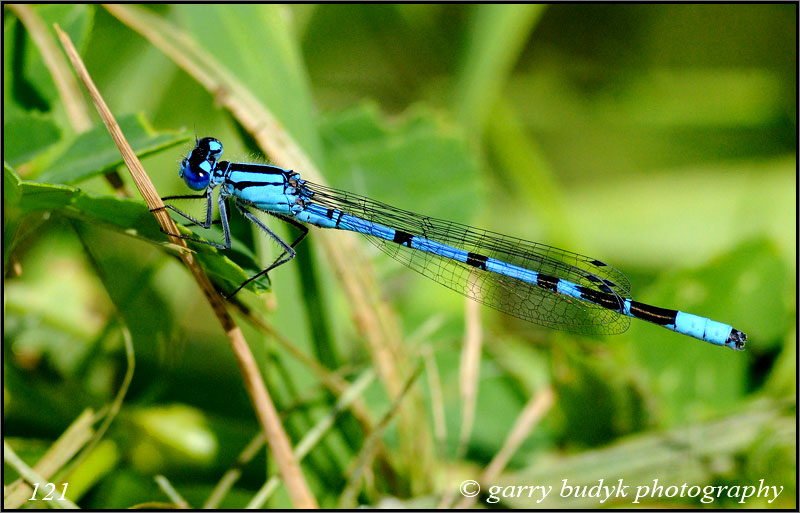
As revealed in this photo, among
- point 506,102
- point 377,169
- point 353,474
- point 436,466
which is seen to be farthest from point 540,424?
point 506,102

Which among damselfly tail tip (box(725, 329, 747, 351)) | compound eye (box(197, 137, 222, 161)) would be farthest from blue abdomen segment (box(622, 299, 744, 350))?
compound eye (box(197, 137, 222, 161))

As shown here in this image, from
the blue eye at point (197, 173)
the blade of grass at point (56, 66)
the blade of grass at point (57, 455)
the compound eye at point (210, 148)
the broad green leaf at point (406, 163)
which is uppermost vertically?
the broad green leaf at point (406, 163)

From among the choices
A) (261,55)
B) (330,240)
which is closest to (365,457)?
(330,240)

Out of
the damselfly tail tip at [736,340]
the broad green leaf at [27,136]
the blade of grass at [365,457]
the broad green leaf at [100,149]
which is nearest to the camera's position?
the broad green leaf at [100,149]

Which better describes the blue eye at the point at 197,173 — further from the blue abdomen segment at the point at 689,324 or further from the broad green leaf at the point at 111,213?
the blue abdomen segment at the point at 689,324

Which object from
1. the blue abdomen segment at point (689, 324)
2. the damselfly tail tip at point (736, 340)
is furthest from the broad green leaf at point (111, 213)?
the damselfly tail tip at point (736, 340)

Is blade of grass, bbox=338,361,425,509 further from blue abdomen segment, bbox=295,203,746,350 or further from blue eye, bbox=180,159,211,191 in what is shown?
blue eye, bbox=180,159,211,191
